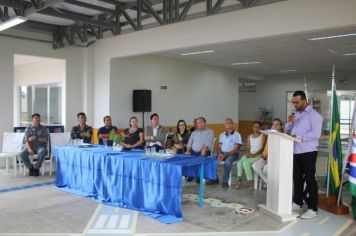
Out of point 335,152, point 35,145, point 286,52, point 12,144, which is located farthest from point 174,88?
point 335,152

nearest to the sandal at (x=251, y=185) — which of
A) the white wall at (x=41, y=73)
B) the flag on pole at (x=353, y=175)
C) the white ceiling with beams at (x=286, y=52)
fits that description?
the flag on pole at (x=353, y=175)

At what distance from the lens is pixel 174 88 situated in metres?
10.1

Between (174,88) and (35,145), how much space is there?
4.50 metres

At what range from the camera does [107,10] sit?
21.1 feet

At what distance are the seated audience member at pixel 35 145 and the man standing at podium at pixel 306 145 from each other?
4749 millimetres

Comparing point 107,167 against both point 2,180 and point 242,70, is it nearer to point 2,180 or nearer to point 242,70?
point 2,180

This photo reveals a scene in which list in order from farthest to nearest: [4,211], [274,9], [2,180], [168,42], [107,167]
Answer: [168,42], [2,180], [274,9], [107,167], [4,211]

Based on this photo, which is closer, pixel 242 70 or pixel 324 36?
pixel 324 36

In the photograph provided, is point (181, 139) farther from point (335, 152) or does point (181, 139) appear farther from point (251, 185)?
point (335, 152)

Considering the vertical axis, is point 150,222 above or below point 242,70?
below

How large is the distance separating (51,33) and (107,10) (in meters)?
2.17

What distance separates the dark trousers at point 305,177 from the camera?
14.1ft

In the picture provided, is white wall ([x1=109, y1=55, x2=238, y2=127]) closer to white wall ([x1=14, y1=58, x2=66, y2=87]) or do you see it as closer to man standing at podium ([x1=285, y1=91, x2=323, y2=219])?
white wall ([x1=14, y1=58, x2=66, y2=87])

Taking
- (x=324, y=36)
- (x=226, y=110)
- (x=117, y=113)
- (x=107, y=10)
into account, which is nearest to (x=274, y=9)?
(x=324, y=36)
